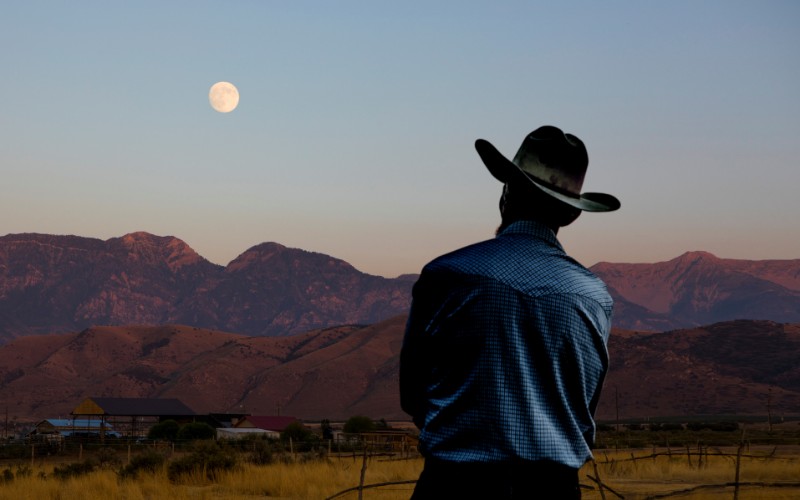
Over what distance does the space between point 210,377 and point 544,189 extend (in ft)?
475

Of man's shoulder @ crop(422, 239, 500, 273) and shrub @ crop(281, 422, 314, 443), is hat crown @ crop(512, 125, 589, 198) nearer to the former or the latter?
man's shoulder @ crop(422, 239, 500, 273)

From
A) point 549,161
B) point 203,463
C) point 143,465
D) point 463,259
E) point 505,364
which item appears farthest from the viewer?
point 143,465

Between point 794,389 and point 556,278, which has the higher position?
point 556,278

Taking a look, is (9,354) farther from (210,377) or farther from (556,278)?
(556,278)

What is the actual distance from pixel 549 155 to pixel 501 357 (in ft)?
2.13

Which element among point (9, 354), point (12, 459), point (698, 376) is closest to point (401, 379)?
point (12, 459)

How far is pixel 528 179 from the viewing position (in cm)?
292

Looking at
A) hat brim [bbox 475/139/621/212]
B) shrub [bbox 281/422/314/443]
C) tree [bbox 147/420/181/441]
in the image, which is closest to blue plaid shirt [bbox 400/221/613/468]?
hat brim [bbox 475/139/621/212]

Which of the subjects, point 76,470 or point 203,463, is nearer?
point 203,463

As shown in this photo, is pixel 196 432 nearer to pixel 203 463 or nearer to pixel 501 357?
pixel 203 463

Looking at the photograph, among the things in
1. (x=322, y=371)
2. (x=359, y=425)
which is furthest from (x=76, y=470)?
(x=322, y=371)

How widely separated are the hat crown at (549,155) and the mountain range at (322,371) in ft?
338

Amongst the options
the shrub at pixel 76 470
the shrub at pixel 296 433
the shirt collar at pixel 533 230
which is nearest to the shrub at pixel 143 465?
the shrub at pixel 76 470

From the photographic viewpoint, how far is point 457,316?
2742mm
